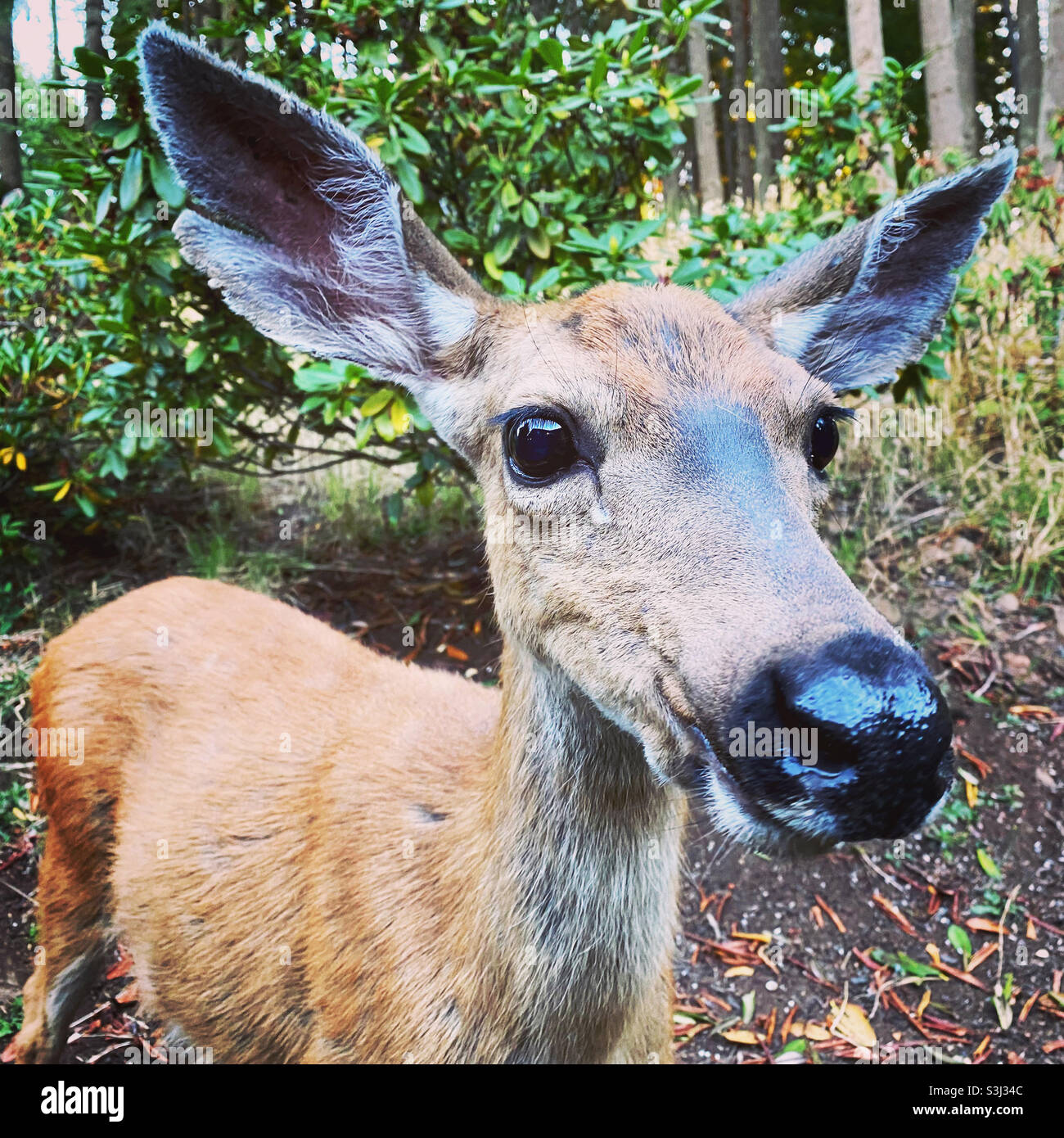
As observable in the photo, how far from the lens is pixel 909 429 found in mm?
5652

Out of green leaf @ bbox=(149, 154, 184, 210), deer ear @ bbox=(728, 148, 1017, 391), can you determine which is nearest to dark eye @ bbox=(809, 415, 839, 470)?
deer ear @ bbox=(728, 148, 1017, 391)

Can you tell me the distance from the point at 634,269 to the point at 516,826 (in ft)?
8.69

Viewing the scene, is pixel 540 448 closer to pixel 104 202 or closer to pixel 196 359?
pixel 104 202

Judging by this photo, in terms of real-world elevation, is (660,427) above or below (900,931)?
above

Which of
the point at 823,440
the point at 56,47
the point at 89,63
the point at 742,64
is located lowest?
the point at 823,440

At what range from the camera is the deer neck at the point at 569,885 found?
1944mm

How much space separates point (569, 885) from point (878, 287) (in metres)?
1.90

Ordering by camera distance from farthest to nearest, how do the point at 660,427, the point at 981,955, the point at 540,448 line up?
the point at 981,955
the point at 540,448
the point at 660,427

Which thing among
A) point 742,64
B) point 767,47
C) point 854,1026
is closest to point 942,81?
point 767,47

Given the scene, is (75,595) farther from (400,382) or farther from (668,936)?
(668,936)

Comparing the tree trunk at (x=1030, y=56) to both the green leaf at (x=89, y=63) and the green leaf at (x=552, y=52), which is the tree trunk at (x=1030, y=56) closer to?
the green leaf at (x=552, y=52)

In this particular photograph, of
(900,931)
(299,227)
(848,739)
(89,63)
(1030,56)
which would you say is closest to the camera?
(848,739)

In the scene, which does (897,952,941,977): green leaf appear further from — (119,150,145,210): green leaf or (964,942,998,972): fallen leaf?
(119,150,145,210): green leaf

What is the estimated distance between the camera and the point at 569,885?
6.45 feet
